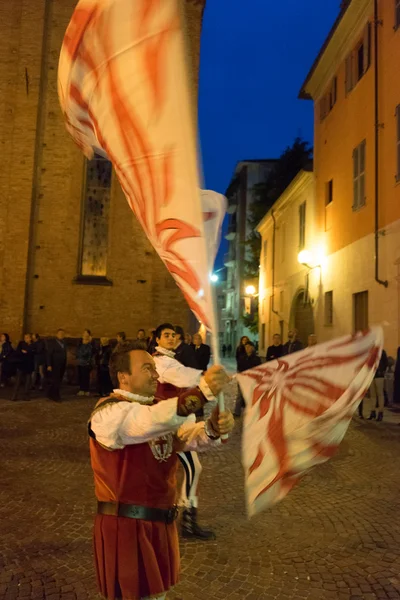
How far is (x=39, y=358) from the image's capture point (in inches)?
581

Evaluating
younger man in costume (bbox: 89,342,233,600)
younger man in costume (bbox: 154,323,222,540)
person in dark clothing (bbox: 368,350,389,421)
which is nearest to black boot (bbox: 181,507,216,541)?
younger man in costume (bbox: 154,323,222,540)

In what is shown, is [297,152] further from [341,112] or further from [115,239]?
[115,239]

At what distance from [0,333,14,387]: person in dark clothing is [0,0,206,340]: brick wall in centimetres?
234

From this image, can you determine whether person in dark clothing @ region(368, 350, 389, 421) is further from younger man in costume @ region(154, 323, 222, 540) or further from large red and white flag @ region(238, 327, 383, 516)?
large red and white flag @ region(238, 327, 383, 516)

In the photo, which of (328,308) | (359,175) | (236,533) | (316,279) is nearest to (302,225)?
(316,279)

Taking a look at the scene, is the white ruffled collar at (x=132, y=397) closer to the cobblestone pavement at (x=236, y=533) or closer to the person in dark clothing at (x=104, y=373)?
the cobblestone pavement at (x=236, y=533)

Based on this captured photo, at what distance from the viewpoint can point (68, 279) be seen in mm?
17125

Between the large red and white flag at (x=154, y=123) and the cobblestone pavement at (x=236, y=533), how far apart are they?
9.00 ft

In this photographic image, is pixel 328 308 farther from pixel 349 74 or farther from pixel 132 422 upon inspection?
pixel 132 422

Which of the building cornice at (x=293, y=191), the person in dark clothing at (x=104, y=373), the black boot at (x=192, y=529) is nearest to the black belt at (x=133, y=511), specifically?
the black boot at (x=192, y=529)

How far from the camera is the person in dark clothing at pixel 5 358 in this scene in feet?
45.0

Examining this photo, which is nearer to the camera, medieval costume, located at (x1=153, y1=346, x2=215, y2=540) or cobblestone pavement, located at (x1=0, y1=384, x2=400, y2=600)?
cobblestone pavement, located at (x1=0, y1=384, x2=400, y2=600)

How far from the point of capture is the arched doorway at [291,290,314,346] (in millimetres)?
19766

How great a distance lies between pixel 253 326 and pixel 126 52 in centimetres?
3671
